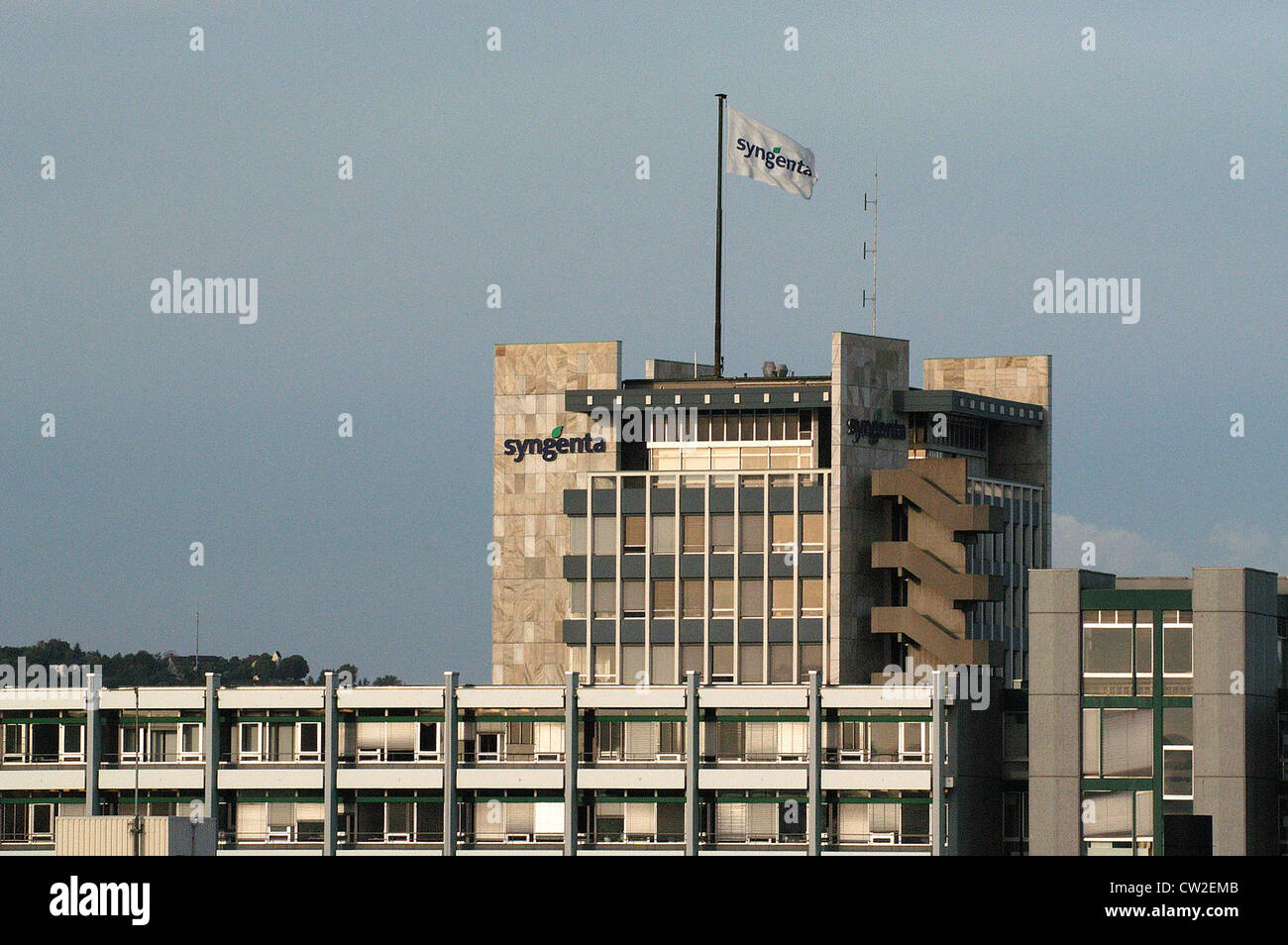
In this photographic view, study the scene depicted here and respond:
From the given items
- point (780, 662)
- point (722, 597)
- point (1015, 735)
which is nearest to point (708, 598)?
point (722, 597)

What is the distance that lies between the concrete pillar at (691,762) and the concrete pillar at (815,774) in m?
5.64

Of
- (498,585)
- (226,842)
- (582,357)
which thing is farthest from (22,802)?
(582,357)

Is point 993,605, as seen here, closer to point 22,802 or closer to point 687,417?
point 687,417

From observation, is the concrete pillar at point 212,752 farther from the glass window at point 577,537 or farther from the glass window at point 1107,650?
the glass window at point 1107,650

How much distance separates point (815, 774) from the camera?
11631cm

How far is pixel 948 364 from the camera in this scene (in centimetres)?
14562

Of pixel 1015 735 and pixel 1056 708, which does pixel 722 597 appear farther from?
pixel 1056 708

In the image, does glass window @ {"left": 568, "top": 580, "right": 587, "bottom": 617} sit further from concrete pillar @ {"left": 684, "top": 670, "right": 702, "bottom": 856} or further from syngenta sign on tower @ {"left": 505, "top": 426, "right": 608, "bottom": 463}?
concrete pillar @ {"left": 684, "top": 670, "right": 702, "bottom": 856}

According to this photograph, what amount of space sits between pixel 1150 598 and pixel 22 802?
58214 mm

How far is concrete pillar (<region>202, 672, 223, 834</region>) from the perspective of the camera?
119188mm

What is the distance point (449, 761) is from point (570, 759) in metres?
6.26

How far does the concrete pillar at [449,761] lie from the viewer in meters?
118

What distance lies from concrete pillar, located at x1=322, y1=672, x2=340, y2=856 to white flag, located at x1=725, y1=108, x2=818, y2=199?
39.8m
